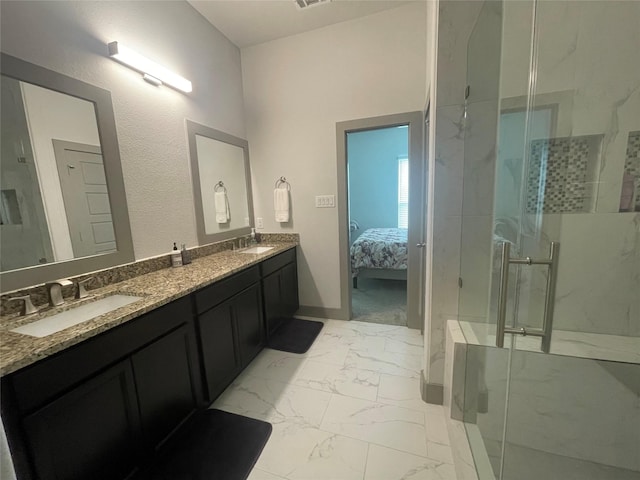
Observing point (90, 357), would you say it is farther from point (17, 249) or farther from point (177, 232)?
point (177, 232)

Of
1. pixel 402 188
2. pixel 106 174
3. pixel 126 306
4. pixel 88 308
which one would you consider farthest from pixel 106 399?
pixel 402 188

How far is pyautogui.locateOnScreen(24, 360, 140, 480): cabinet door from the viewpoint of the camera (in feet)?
2.91

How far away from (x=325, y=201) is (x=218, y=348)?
167 cm

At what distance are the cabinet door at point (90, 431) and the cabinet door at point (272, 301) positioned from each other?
118cm

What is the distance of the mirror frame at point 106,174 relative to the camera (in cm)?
121

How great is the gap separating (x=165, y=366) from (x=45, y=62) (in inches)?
65.4

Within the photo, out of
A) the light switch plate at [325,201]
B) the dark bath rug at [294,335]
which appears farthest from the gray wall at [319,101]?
the dark bath rug at [294,335]

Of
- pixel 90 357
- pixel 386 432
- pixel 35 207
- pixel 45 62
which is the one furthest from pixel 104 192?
pixel 386 432

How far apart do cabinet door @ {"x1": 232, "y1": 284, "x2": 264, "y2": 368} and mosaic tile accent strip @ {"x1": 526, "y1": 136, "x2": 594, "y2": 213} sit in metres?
1.85

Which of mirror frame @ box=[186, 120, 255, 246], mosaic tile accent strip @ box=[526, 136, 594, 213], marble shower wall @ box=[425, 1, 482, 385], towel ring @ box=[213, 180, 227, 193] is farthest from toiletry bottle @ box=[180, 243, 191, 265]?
mosaic tile accent strip @ box=[526, 136, 594, 213]

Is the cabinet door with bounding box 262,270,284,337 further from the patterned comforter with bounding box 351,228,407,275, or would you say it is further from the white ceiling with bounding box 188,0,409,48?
the white ceiling with bounding box 188,0,409,48

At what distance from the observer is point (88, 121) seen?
59.1 inches

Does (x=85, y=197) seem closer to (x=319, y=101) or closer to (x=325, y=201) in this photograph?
(x=325, y=201)

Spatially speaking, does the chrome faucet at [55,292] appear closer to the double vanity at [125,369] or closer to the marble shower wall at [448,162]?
the double vanity at [125,369]
